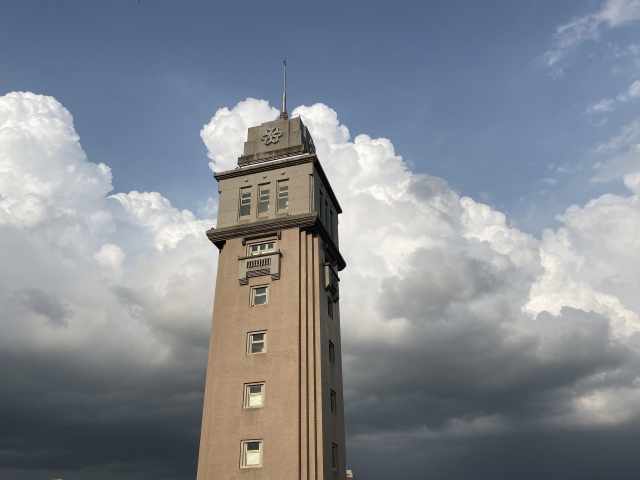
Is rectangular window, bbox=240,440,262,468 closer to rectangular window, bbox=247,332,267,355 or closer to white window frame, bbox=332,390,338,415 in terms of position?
rectangular window, bbox=247,332,267,355

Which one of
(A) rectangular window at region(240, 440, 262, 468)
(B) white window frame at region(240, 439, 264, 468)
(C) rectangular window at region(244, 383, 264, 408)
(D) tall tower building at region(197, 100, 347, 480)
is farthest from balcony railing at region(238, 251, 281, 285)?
(A) rectangular window at region(240, 440, 262, 468)

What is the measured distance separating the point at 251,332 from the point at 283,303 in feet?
11.5

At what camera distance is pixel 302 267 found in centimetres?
4659

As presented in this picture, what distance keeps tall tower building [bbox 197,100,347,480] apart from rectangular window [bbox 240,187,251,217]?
10cm

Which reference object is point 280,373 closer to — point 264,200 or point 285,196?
point 285,196

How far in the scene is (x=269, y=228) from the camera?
160 feet

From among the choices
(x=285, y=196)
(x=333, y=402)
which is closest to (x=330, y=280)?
(x=285, y=196)

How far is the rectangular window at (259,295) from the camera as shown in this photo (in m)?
46.2

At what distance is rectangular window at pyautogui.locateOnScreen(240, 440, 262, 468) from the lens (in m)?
39.5

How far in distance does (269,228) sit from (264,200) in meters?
3.75

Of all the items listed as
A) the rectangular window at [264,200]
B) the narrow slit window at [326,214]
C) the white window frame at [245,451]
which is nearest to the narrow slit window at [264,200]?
the rectangular window at [264,200]

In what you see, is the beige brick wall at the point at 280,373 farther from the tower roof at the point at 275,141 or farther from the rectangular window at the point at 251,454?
the tower roof at the point at 275,141

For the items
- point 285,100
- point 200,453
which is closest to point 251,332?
point 200,453

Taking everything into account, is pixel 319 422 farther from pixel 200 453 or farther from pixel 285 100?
pixel 285 100
